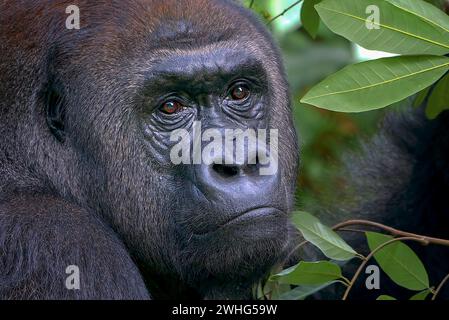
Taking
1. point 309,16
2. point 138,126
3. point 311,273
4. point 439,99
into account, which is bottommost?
point 311,273

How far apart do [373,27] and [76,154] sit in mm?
1333

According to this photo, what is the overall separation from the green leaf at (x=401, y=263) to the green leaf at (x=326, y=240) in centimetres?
13

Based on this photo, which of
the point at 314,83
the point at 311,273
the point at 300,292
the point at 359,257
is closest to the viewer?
the point at 311,273

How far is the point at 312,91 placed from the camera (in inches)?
143

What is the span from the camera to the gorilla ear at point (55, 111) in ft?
13.3

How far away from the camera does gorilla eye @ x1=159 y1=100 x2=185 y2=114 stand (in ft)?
13.2

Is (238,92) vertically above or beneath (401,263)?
above

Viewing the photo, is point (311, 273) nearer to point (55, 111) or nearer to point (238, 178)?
point (238, 178)

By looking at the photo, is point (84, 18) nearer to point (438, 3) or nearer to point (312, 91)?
point (312, 91)

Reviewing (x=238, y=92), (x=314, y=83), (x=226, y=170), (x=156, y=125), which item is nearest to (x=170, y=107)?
(x=156, y=125)

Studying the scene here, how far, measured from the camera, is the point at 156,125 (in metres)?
4.04

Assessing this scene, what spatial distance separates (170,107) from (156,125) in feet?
0.31

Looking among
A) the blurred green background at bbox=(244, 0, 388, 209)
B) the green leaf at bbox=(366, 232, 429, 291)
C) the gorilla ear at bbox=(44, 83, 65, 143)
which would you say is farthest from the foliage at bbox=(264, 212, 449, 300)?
the blurred green background at bbox=(244, 0, 388, 209)
